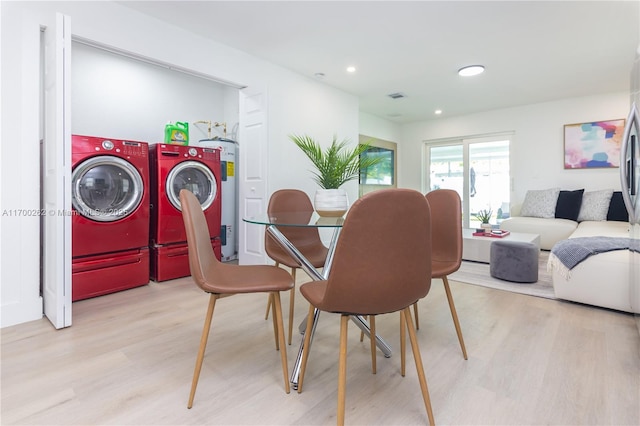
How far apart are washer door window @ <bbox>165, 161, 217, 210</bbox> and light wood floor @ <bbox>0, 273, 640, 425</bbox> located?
4.03ft

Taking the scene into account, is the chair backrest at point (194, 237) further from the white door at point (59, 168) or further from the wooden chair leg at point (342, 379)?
the white door at point (59, 168)

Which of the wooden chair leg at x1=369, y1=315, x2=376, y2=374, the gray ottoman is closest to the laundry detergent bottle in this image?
the wooden chair leg at x1=369, y1=315, x2=376, y2=374

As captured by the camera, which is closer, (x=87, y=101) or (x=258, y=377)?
(x=258, y=377)

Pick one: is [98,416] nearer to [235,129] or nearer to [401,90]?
[235,129]

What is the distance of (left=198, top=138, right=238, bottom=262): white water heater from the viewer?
3.99 meters

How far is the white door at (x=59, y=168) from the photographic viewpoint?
6.40 ft

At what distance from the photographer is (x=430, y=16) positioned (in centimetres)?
262

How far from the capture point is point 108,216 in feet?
8.86

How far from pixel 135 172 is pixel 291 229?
1.61m

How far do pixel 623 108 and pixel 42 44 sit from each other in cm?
675

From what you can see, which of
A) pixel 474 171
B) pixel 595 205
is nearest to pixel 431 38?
pixel 595 205

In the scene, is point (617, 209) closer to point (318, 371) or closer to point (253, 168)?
point (253, 168)

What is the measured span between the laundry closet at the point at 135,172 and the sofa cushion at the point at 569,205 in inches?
186

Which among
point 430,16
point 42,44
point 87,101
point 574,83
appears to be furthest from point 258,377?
point 574,83
